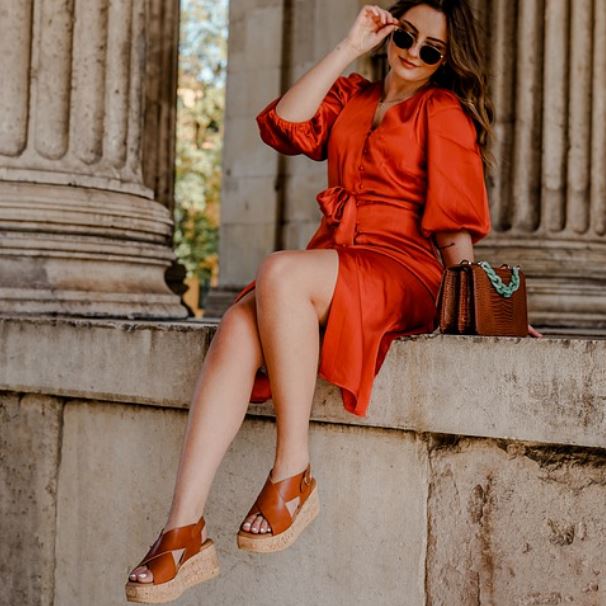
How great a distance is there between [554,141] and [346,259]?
3502 mm

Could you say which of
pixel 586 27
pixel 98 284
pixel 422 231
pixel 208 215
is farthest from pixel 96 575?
pixel 208 215

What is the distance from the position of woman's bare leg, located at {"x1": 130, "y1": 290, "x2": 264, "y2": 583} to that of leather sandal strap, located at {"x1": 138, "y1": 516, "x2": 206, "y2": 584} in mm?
21

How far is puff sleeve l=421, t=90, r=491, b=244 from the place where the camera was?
418cm

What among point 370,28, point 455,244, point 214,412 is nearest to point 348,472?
point 214,412

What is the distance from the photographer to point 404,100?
441 cm

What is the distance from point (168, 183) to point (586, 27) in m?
3.19

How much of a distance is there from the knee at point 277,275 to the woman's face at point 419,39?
1087 mm

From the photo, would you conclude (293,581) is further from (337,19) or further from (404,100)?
(337,19)

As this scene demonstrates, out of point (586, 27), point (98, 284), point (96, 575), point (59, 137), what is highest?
point (586, 27)

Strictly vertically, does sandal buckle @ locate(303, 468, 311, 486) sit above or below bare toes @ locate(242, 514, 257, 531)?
above

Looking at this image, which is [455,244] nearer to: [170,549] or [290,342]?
[290,342]

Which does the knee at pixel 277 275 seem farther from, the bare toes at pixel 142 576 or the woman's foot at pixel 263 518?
the bare toes at pixel 142 576

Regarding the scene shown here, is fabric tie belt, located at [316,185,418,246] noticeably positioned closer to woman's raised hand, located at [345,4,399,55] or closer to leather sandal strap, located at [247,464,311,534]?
woman's raised hand, located at [345,4,399,55]

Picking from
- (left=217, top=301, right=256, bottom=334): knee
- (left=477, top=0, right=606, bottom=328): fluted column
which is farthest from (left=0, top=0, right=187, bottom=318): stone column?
(left=477, top=0, right=606, bottom=328): fluted column
